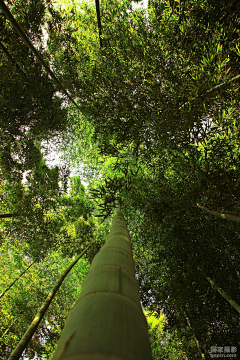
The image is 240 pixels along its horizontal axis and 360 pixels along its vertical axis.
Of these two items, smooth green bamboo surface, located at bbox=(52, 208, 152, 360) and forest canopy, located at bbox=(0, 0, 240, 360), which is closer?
smooth green bamboo surface, located at bbox=(52, 208, 152, 360)

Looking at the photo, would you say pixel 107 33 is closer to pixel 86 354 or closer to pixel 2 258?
pixel 86 354

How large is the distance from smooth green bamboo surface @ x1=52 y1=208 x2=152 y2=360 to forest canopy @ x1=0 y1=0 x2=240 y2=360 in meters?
1.87

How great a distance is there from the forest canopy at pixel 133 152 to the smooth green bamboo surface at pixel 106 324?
1871mm

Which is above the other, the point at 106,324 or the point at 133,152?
the point at 133,152

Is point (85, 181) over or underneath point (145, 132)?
over

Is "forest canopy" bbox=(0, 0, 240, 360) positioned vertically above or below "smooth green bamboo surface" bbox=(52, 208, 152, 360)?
above

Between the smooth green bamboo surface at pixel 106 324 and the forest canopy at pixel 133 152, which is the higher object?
the forest canopy at pixel 133 152

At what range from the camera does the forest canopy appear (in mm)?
2754

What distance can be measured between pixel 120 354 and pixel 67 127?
6.13 meters

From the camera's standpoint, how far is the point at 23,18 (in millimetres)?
4238

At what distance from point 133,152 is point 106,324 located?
3.67 metres

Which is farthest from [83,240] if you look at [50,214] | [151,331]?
[151,331]

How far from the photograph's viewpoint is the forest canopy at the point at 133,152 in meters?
2.75

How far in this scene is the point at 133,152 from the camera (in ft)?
Result: 13.1
